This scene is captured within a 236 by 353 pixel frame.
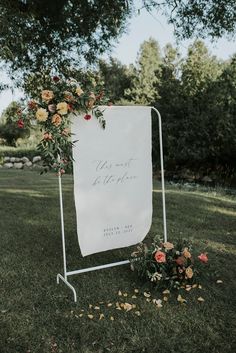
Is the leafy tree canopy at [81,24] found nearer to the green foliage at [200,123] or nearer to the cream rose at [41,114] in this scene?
the cream rose at [41,114]

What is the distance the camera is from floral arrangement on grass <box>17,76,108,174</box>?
4527 mm

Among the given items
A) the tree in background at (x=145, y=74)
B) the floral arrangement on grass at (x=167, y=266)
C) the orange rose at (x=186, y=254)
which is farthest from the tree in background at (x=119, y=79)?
the orange rose at (x=186, y=254)

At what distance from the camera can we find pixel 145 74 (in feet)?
107

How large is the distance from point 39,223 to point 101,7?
4.41m

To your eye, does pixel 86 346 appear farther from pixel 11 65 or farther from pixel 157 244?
pixel 11 65

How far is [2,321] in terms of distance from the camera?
399cm

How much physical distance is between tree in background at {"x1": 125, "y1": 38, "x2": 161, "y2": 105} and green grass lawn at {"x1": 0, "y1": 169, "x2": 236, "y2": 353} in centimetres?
2367

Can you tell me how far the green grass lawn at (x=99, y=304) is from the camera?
12.2 ft

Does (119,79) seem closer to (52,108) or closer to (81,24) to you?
(81,24)

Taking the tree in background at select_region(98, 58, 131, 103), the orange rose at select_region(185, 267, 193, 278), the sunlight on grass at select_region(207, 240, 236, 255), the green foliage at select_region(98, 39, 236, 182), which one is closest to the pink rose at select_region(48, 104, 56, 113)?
the orange rose at select_region(185, 267, 193, 278)

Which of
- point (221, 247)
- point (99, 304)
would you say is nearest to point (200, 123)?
point (221, 247)

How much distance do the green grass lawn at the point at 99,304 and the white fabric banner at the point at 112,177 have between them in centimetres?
53

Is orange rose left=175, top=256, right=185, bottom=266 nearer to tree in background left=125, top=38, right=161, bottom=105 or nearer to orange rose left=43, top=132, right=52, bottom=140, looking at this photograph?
orange rose left=43, top=132, right=52, bottom=140

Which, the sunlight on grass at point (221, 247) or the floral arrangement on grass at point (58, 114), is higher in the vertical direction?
the floral arrangement on grass at point (58, 114)
